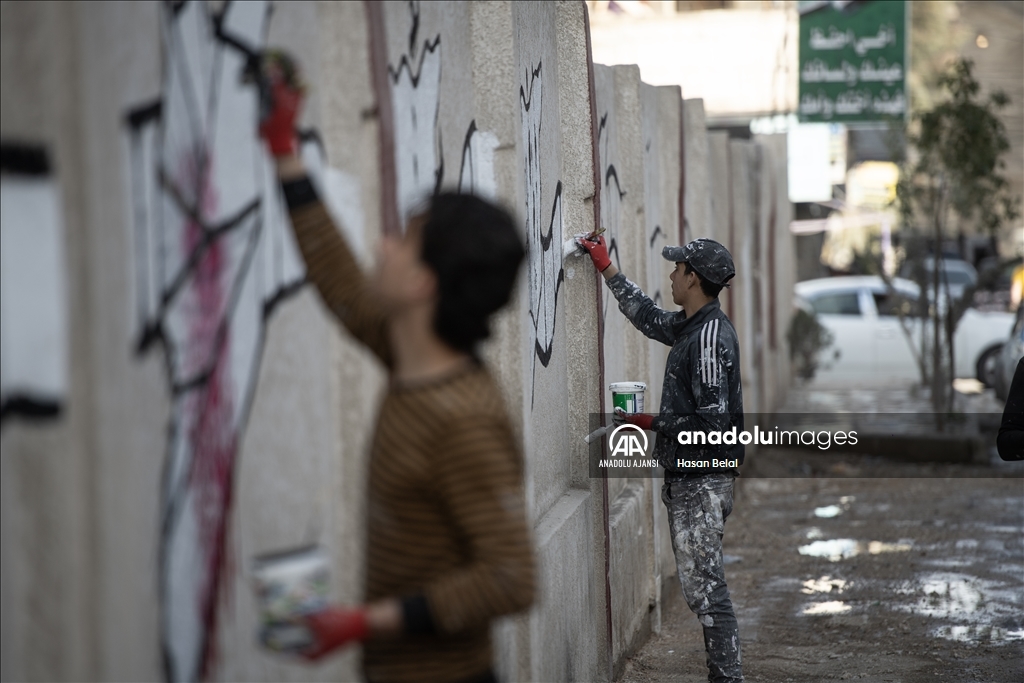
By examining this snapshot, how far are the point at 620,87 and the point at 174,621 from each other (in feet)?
16.3

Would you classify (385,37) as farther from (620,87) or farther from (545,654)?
(620,87)

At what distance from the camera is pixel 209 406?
2674 mm

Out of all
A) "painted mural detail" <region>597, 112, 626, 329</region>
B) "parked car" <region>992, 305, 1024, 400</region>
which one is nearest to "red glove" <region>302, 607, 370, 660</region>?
"painted mural detail" <region>597, 112, 626, 329</region>

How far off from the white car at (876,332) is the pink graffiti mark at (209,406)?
15.9m

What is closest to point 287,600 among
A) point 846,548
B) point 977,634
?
point 977,634

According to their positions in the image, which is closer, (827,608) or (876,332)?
(827,608)

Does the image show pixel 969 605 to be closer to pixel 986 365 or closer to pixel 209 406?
pixel 209 406

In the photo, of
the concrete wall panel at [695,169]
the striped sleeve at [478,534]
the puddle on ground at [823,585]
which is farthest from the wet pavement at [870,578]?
the striped sleeve at [478,534]

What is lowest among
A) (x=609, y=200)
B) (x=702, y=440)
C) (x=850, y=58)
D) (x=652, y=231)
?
(x=702, y=440)

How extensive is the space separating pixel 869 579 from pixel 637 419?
3.14m

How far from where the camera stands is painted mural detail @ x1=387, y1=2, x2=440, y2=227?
325cm

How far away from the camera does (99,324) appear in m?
2.56

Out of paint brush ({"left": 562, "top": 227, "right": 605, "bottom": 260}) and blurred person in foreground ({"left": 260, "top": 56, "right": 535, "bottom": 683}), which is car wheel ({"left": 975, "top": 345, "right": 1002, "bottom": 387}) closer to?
paint brush ({"left": 562, "top": 227, "right": 605, "bottom": 260})

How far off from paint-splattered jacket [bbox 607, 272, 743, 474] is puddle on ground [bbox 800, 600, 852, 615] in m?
2.05
